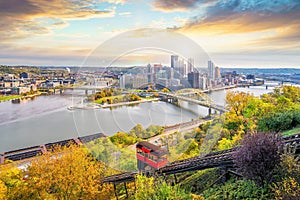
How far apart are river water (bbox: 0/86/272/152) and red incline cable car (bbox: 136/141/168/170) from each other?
164mm

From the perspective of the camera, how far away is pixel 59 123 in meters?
8.86

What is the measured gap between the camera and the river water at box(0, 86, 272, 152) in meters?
1.72

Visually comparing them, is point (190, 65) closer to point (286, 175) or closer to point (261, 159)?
point (261, 159)

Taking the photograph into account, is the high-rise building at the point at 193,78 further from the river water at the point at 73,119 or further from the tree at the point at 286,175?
the tree at the point at 286,175

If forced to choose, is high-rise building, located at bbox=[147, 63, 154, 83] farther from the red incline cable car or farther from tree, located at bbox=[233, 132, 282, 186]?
tree, located at bbox=[233, 132, 282, 186]

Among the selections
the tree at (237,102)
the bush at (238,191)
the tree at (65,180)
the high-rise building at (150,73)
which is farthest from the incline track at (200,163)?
the tree at (237,102)

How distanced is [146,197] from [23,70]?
18.4m

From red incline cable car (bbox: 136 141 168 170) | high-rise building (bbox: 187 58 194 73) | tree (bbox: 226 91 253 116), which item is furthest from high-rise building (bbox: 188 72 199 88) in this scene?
tree (bbox: 226 91 253 116)

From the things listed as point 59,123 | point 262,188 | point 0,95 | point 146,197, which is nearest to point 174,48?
point 146,197

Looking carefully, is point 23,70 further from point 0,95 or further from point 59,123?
point 59,123

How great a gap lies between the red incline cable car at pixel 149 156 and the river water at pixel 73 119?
A: 0.54 ft

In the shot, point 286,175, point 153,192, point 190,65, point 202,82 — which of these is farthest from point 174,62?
point 286,175

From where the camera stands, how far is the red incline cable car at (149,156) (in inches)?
61.2

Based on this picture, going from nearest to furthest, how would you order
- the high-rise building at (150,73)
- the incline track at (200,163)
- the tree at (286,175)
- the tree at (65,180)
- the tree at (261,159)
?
1. the tree at (286,175)
2. the high-rise building at (150,73)
3. the tree at (261,159)
4. the incline track at (200,163)
5. the tree at (65,180)
